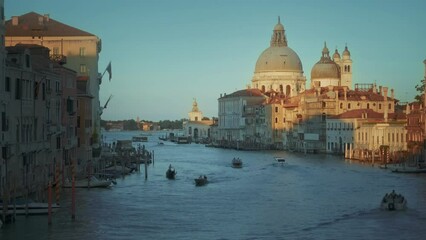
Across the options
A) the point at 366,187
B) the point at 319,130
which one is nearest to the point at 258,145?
the point at 319,130

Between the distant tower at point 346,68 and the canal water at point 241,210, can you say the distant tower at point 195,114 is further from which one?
the canal water at point 241,210

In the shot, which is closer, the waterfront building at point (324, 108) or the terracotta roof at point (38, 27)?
the terracotta roof at point (38, 27)

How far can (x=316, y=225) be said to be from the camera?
25.7m

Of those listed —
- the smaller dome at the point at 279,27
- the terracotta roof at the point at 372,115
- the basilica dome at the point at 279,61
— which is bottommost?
the terracotta roof at the point at 372,115

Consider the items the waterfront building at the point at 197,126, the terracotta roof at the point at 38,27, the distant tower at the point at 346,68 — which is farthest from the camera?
the waterfront building at the point at 197,126

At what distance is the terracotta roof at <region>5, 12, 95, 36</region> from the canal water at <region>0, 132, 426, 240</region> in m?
11.9

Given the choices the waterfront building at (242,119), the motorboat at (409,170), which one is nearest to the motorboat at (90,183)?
the motorboat at (409,170)

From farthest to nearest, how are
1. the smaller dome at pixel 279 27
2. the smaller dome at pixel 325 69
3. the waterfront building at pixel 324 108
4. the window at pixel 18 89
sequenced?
the smaller dome at pixel 279 27, the smaller dome at pixel 325 69, the waterfront building at pixel 324 108, the window at pixel 18 89

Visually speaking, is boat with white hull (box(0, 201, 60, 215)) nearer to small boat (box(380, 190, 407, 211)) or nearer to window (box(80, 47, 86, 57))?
small boat (box(380, 190, 407, 211))

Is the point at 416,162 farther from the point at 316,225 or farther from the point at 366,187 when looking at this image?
the point at 316,225

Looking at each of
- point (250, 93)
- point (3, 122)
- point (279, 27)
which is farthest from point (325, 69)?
point (3, 122)

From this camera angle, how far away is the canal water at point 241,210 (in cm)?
2394

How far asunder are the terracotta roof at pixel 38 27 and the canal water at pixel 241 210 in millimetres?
11935

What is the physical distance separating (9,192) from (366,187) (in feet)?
57.8
